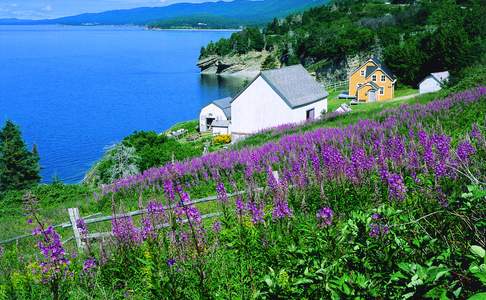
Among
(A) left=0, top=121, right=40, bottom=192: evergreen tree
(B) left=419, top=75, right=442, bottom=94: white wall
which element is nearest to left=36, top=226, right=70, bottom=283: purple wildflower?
(A) left=0, top=121, right=40, bottom=192: evergreen tree

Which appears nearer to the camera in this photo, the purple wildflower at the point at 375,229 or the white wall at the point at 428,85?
the purple wildflower at the point at 375,229

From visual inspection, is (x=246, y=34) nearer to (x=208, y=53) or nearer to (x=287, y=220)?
(x=208, y=53)

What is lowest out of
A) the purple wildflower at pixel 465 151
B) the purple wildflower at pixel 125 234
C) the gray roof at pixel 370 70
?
the gray roof at pixel 370 70

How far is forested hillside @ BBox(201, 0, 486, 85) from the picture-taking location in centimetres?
6944

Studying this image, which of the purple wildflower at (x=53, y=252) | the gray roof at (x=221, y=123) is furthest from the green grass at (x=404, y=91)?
the purple wildflower at (x=53, y=252)

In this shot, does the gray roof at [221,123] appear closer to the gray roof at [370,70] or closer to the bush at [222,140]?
the bush at [222,140]

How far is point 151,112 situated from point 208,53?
2977 inches

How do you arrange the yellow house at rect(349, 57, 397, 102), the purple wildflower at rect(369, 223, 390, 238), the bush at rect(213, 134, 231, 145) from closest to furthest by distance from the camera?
the purple wildflower at rect(369, 223, 390, 238), the bush at rect(213, 134, 231, 145), the yellow house at rect(349, 57, 397, 102)

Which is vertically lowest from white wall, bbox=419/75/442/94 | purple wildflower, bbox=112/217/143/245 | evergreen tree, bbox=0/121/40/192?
evergreen tree, bbox=0/121/40/192

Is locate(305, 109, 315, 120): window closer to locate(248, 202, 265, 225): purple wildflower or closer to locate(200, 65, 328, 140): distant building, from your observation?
locate(200, 65, 328, 140): distant building

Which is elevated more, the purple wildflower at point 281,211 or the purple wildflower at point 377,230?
the purple wildflower at point 377,230

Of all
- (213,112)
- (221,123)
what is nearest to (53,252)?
(221,123)

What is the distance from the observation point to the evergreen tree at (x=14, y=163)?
1745 inches

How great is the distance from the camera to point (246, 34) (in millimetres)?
169500
